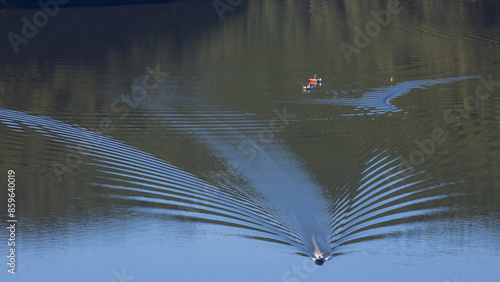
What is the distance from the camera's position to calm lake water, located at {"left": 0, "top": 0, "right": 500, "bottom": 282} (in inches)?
390

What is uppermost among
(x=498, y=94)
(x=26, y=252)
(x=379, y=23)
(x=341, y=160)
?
(x=379, y=23)

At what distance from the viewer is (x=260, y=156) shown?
1321cm

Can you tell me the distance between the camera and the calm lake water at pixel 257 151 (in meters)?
9.90

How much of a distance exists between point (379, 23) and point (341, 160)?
80.4 ft

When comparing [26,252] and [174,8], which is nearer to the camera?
[26,252]

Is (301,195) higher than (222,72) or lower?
lower

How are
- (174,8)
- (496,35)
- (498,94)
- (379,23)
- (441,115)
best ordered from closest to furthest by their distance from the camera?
(441,115) < (498,94) < (496,35) < (379,23) < (174,8)

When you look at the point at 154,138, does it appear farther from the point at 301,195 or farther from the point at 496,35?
the point at 496,35

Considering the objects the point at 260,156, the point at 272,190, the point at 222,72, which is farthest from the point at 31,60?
the point at 272,190

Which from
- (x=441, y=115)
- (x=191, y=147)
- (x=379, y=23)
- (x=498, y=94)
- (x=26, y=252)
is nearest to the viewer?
(x=26, y=252)

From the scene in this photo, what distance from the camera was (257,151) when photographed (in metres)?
13.5

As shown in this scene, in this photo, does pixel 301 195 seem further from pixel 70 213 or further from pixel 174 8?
pixel 174 8

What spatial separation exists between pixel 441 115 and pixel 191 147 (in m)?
5.97

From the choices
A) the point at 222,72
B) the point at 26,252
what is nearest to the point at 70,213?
the point at 26,252
